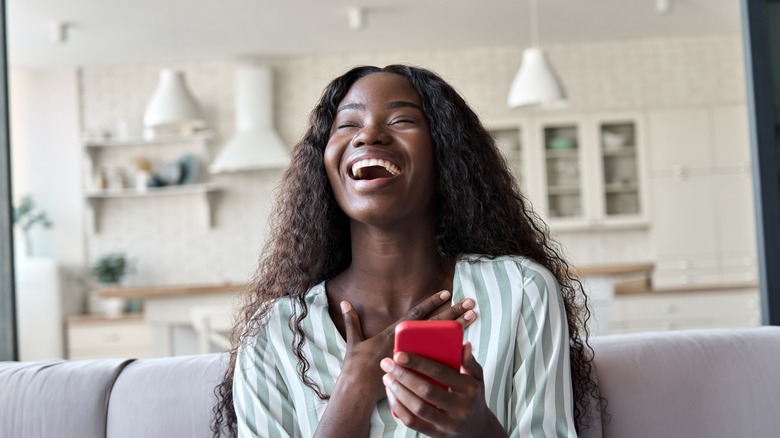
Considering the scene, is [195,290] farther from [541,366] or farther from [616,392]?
[541,366]

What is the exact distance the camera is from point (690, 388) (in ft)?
5.11

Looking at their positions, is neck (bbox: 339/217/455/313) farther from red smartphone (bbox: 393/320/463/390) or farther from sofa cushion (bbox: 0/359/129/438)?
sofa cushion (bbox: 0/359/129/438)

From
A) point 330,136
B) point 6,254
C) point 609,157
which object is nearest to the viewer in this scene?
point 330,136

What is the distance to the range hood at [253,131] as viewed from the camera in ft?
21.0

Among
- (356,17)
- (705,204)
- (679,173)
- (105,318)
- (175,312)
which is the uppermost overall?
(356,17)

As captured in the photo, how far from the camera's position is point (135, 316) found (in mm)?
6117

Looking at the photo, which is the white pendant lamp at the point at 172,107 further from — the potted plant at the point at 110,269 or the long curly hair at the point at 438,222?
the long curly hair at the point at 438,222

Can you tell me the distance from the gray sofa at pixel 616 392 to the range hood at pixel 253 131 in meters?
4.79

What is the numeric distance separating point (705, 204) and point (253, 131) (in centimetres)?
359

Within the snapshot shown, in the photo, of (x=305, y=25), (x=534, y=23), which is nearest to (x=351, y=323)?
(x=305, y=25)

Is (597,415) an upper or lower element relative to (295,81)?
lower

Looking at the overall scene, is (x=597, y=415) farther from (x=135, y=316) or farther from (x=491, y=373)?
(x=135, y=316)

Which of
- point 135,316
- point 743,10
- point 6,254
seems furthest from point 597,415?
point 135,316

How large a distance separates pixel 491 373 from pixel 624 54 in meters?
6.03
